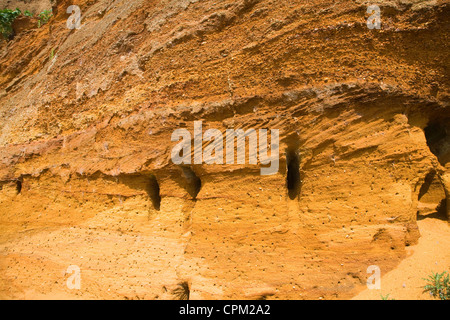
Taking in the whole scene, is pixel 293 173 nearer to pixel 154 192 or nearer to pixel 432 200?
pixel 432 200

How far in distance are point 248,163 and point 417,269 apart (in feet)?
9.37

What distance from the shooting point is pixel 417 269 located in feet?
13.4

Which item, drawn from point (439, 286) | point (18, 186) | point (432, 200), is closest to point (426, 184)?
point (432, 200)

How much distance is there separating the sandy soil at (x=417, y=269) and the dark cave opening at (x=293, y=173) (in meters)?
1.85

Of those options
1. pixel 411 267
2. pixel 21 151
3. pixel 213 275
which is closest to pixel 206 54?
pixel 213 275

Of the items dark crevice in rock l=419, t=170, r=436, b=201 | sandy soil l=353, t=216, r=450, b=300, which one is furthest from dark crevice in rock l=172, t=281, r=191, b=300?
dark crevice in rock l=419, t=170, r=436, b=201

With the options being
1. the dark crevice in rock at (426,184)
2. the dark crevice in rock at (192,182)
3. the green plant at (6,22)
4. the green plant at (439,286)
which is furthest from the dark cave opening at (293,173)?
the green plant at (6,22)

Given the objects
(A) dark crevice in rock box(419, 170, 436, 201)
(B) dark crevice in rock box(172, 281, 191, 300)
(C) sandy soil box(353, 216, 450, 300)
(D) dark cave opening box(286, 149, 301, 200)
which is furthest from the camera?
(D) dark cave opening box(286, 149, 301, 200)

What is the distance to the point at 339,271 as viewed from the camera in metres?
4.43

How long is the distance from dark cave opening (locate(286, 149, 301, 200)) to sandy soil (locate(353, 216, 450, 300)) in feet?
6.07

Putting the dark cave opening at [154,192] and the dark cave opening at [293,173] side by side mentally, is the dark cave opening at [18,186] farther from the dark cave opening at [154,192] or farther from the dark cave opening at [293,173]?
the dark cave opening at [293,173]

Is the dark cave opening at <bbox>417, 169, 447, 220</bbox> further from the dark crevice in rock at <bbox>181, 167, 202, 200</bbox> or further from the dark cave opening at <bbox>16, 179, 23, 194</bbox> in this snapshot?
the dark cave opening at <bbox>16, 179, 23, 194</bbox>

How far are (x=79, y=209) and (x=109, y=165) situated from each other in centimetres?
129

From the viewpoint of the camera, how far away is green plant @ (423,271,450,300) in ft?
12.0
